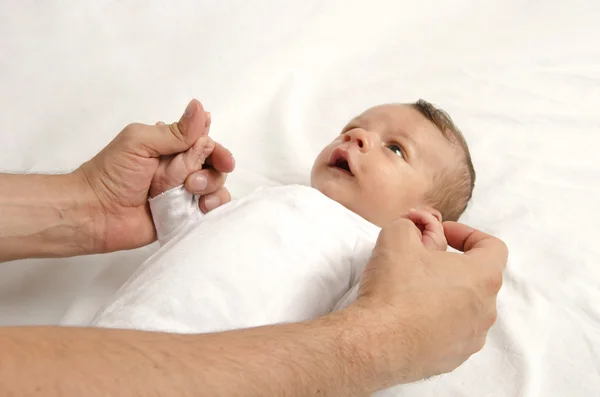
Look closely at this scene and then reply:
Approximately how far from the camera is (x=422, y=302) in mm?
911

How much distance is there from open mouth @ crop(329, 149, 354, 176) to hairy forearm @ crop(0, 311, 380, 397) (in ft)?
1.71

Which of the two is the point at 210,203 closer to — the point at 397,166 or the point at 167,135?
the point at 167,135

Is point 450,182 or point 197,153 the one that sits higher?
point 197,153

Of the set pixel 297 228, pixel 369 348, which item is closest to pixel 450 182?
pixel 297 228

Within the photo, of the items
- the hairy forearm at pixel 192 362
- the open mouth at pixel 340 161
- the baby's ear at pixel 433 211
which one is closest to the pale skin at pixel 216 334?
the hairy forearm at pixel 192 362

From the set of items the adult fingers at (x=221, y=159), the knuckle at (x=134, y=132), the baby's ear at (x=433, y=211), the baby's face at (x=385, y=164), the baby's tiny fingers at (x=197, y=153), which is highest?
the knuckle at (x=134, y=132)

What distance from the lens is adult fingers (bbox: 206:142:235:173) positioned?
4.33 ft

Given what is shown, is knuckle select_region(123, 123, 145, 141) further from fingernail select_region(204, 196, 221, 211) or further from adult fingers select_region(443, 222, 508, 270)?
adult fingers select_region(443, 222, 508, 270)

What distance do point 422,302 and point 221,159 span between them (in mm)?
584

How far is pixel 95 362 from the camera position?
0.69 meters

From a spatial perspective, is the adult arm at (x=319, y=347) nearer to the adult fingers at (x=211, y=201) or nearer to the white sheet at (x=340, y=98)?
the white sheet at (x=340, y=98)

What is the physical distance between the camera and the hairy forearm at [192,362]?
67 cm

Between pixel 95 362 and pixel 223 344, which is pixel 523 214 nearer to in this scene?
pixel 223 344

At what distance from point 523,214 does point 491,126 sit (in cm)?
38
